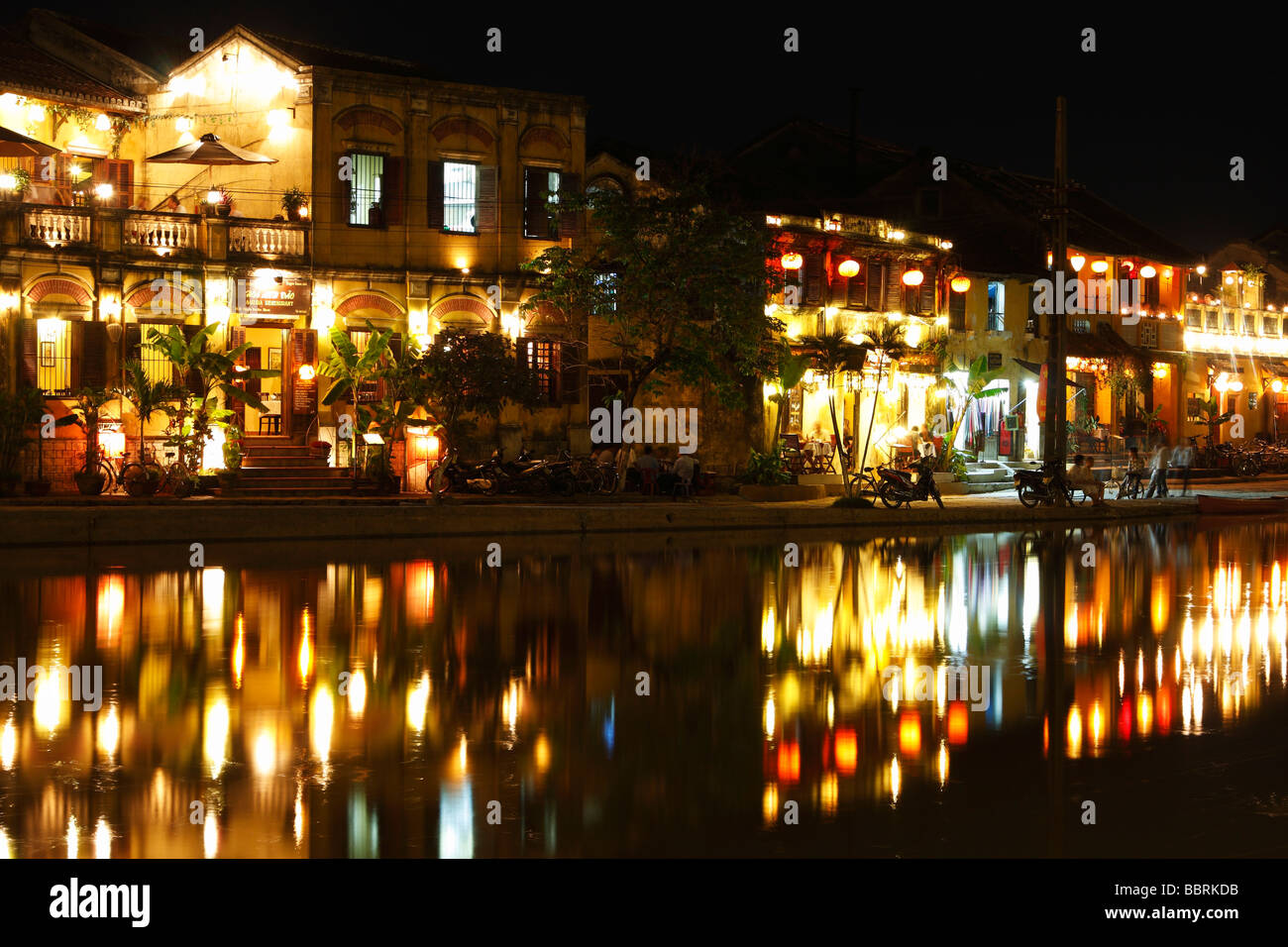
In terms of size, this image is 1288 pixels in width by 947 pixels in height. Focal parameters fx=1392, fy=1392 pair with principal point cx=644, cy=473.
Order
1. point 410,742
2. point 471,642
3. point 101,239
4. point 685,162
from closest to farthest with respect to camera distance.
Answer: point 410,742 → point 471,642 → point 101,239 → point 685,162

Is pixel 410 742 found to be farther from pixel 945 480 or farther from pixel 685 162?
pixel 945 480

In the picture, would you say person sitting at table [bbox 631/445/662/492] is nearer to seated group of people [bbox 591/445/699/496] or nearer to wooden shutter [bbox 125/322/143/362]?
seated group of people [bbox 591/445/699/496]

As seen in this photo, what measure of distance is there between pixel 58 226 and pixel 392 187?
280 inches

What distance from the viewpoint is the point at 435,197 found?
31.9 metres

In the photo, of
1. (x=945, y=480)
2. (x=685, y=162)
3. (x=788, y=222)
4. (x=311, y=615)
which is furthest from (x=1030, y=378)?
(x=311, y=615)

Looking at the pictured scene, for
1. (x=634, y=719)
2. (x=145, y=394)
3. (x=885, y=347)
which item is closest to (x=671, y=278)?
(x=885, y=347)

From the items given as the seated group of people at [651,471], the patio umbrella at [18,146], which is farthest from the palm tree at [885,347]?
the patio umbrella at [18,146]

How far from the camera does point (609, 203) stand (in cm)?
3066

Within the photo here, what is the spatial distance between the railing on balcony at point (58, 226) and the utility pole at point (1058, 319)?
2047 cm

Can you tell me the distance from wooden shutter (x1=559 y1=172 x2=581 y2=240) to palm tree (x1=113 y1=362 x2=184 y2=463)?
9.95 m

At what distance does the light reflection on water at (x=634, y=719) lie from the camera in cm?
702

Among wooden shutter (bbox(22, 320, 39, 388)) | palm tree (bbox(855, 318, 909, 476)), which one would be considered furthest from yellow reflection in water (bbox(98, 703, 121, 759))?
palm tree (bbox(855, 318, 909, 476))

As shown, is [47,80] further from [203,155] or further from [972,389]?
[972,389]
